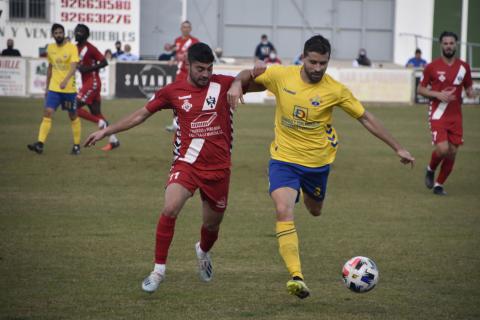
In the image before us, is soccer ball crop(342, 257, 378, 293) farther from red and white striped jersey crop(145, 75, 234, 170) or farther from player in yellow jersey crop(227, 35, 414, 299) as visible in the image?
red and white striped jersey crop(145, 75, 234, 170)

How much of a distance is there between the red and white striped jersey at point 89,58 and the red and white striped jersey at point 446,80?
6.63 meters

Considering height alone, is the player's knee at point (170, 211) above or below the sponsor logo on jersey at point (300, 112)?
below

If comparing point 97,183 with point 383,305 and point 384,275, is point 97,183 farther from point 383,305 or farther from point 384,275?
point 383,305

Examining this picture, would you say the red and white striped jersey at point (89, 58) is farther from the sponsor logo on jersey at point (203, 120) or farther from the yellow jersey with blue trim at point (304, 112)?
the sponsor logo on jersey at point (203, 120)

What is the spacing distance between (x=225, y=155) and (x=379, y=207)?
5016 mm

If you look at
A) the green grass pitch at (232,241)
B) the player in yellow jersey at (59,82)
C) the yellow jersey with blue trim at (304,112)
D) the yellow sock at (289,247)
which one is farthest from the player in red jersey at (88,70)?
the yellow sock at (289,247)

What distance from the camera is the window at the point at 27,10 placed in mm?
36594

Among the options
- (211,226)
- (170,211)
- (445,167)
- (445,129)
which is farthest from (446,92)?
(170,211)

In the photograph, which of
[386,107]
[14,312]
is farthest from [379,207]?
[386,107]

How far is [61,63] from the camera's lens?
15992 millimetres

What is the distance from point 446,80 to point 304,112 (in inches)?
239

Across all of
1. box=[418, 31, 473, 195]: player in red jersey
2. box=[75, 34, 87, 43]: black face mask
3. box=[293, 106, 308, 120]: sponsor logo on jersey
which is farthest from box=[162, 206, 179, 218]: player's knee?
box=[75, 34, 87, 43]: black face mask

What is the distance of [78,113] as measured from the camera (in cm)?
1672

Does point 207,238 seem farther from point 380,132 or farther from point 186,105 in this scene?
point 380,132
